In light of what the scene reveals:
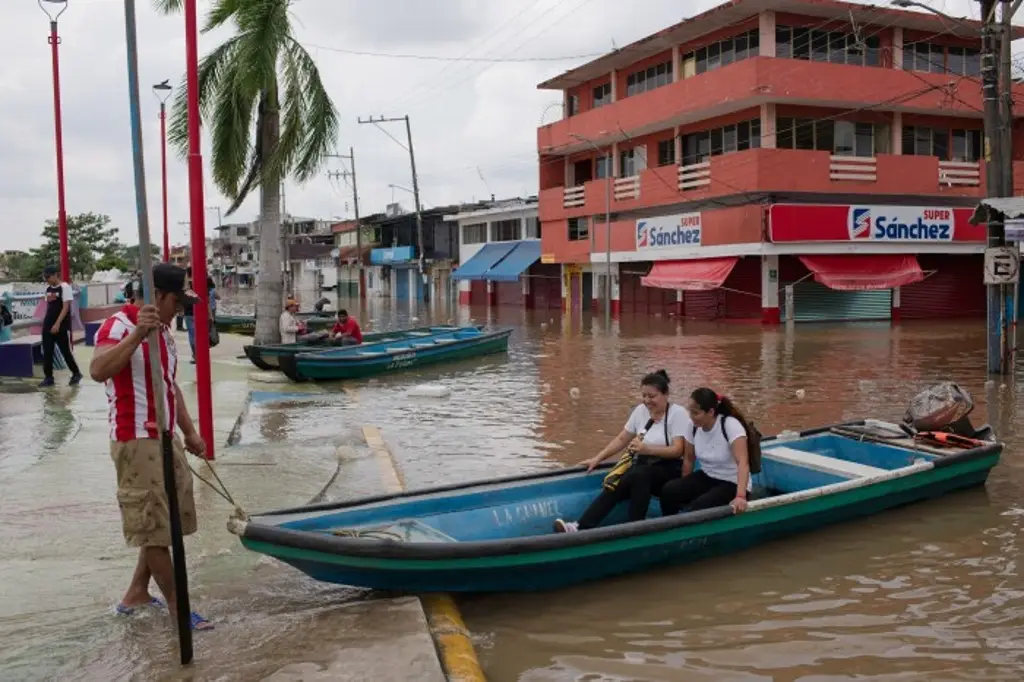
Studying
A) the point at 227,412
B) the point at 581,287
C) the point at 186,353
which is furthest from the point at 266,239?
the point at 581,287

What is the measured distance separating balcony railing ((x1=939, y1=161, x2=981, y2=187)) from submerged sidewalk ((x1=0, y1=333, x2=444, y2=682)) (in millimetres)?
27275

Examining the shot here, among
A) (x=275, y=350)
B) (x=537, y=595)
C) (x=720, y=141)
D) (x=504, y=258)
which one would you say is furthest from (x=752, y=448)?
(x=504, y=258)

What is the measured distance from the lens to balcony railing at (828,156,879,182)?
29391 mm

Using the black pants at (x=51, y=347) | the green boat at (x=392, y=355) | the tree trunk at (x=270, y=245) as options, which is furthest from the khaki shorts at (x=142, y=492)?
the tree trunk at (x=270, y=245)

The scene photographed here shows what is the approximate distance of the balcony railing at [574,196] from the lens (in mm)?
38438

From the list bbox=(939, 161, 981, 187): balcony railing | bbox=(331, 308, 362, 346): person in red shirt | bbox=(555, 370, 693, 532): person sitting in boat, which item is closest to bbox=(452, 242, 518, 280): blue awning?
bbox=(939, 161, 981, 187): balcony railing

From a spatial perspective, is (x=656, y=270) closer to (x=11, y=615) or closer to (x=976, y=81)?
(x=976, y=81)

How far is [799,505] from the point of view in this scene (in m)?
6.70

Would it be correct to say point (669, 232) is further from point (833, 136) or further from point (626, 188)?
point (833, 136)

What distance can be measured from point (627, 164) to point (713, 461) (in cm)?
3145

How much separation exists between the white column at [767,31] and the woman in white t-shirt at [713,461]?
2534 centimetres

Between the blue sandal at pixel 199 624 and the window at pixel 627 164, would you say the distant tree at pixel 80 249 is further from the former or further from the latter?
the blue sandal at pixel 199 624

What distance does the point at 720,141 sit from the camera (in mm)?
31703

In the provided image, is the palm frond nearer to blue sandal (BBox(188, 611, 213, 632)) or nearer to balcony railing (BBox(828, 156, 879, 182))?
A: blue sandal (BBox(188, 611, 213, 632))
